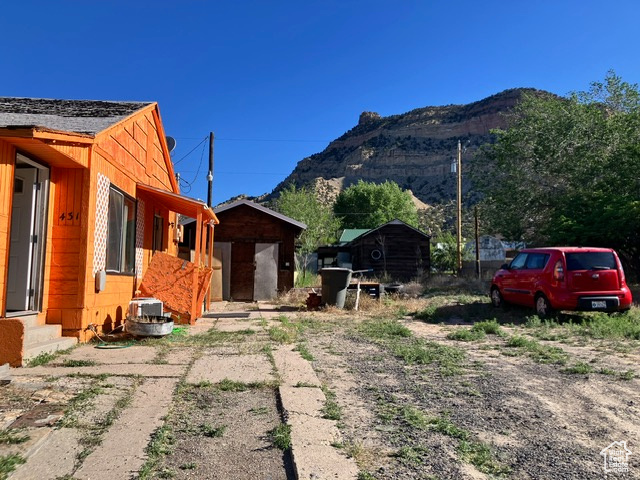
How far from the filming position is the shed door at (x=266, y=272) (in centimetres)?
1752

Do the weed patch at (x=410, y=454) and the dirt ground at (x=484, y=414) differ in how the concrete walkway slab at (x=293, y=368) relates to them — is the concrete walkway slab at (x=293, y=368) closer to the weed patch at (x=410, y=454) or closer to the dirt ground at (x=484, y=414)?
the dirt ground at (x=484, y=414)

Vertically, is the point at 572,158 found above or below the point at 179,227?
above

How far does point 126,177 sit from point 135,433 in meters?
6.63

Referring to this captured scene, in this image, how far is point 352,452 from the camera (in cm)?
306

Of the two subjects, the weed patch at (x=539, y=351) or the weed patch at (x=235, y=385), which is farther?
the weed patch at (x=539, y=351)

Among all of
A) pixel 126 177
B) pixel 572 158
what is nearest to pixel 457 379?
pixel 126 177

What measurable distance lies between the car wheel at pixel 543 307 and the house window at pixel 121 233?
344 inches

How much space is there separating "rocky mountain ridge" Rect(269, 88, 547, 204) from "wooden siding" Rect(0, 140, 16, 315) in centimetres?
9004

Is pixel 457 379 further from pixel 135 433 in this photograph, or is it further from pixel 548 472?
pixel 135 433

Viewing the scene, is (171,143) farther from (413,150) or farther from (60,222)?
(413,150)

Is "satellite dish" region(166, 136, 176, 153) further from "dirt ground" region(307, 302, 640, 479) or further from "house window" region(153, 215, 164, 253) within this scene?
"dirt ground" region(307, 302, 640, 479)

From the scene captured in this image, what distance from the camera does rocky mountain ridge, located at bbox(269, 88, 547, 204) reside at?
10194cm

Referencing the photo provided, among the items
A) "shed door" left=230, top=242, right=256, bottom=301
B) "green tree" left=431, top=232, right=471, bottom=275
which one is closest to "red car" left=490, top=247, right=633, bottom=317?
"shed door" left=230, top=242, right=256, bottom=301

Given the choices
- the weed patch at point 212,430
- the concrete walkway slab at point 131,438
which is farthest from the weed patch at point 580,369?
the concrete walkway slab at point 131,438
